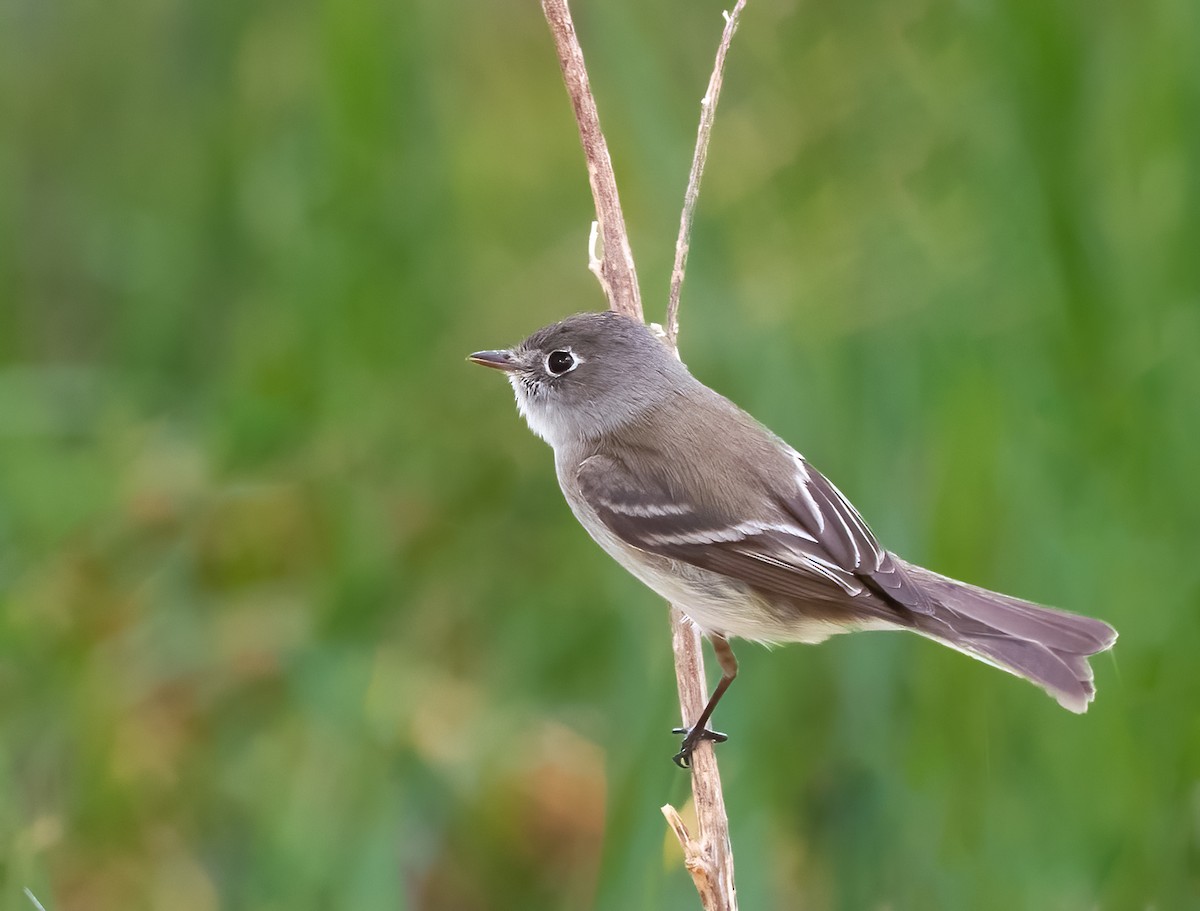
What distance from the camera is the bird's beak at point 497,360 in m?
3.36

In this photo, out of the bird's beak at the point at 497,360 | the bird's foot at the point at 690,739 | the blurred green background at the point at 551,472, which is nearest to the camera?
the bird's foot at the point at 690,739

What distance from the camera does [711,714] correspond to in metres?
3.05

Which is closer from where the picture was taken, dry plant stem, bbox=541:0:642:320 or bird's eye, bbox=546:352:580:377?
dry plant stem, bbox=541:0:642:320

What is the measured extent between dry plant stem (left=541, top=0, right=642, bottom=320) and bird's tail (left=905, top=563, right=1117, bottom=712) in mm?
851

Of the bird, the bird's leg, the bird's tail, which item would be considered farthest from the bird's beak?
the bird's tail

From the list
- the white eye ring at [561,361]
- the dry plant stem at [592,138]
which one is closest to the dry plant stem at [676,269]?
the dry plant stem at [592,138]

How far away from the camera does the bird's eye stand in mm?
3457

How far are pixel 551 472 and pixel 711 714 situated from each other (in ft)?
4.94

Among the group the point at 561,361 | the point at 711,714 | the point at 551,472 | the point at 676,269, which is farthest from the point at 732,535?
the point at 551,472

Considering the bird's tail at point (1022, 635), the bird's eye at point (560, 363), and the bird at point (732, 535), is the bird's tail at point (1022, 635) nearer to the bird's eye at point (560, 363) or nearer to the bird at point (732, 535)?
the bird at point (732, 535)

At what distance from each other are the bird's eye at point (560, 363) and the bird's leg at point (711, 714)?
0.73 meters

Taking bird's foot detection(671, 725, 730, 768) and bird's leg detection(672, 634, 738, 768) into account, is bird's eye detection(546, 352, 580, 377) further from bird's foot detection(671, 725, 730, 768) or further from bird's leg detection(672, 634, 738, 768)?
bird's foot detection(671, 725, 730, 768)

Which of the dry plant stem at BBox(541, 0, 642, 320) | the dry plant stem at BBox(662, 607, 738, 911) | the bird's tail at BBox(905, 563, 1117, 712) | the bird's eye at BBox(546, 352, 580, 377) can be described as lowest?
the dry plant stem at BBox(662, 607, 738, 911)

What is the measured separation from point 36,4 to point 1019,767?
4116 millimetres
